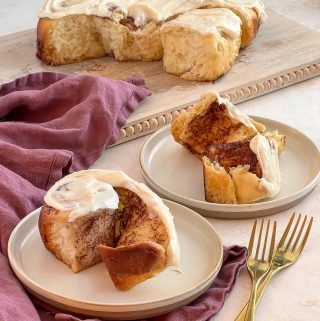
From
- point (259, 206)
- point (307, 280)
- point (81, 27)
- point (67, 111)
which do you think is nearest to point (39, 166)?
point (67, 111)

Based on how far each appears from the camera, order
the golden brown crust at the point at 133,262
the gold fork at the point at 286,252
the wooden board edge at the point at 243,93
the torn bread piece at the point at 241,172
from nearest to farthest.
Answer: the golden brown crust at the point at 133,262 → the gold fork at the point at 286,252 → the torn bread piece at the point at 241,172 → the wooden board edge at the point at 243,93

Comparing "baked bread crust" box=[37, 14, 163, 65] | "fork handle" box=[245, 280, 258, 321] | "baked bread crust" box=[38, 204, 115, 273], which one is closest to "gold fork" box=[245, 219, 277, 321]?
"fork handle" box=[245, 280, 258, 321]

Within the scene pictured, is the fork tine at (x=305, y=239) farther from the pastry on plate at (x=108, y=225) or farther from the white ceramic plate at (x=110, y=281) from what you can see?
the pastry on plate at (x=108, y=225)

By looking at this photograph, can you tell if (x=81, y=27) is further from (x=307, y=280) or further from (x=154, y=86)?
(x=307, y=280)

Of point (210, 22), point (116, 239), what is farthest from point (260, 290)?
point (210, 22)

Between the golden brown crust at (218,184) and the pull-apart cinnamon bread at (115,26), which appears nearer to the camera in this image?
the golden brown crust at (218,184)

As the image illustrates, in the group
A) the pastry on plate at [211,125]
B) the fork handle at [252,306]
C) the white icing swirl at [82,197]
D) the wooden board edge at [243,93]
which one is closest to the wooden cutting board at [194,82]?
the wooden board edge at [243,93]
